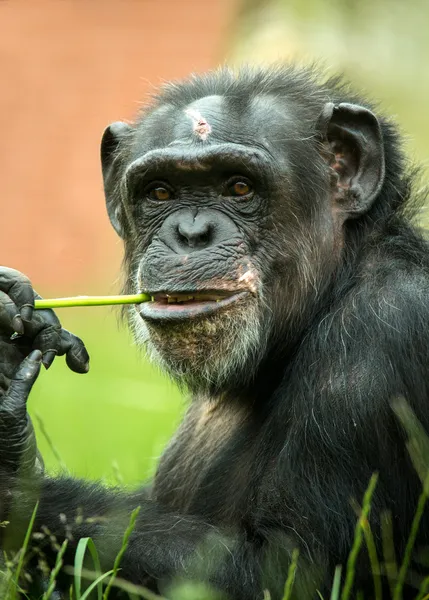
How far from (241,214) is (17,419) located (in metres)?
1.70

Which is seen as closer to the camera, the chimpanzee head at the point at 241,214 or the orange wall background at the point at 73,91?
the chimpanzee head at the point at 241,214

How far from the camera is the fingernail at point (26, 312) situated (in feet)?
18.8

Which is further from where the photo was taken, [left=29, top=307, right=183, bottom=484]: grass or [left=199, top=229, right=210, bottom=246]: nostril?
[left=29, top=307, right=183, bottom=484]: grass

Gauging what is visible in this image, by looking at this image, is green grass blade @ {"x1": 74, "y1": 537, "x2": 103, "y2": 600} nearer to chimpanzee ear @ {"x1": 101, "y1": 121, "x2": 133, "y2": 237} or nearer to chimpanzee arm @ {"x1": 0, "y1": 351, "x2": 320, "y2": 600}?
chimpanzee arm @ {"x1": 0, "y1": 351, "x2": 320, "y2": 600}

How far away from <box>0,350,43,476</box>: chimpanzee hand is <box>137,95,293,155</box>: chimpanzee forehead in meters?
1.65

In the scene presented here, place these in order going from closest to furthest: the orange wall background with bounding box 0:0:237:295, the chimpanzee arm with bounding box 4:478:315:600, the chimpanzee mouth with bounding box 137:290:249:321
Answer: the chimpanzee arm with bounding box 4:478:315:600
the chimpanzee mouth with bounding box 137:290:249:321
the orange wall background with bounding box 0:0:237:295

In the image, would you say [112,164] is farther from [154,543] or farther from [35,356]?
[154,543]

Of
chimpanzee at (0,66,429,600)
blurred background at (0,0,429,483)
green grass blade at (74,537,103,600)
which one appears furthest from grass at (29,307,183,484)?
green grass blade at (74,537,103,600)

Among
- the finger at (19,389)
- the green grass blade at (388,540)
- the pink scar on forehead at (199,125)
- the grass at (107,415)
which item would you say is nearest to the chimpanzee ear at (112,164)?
the pink scar on forehead at (199,125)

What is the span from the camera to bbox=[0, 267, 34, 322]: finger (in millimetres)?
5754

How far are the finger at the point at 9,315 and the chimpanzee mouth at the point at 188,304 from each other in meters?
0.74

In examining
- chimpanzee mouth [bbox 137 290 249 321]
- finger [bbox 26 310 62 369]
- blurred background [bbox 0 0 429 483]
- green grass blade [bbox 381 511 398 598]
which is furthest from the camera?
blurred background [bbox 0 0 429 483]

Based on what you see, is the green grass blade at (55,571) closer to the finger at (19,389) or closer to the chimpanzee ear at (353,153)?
the finger at (19,389)

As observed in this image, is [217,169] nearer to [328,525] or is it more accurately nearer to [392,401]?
[392,401]
